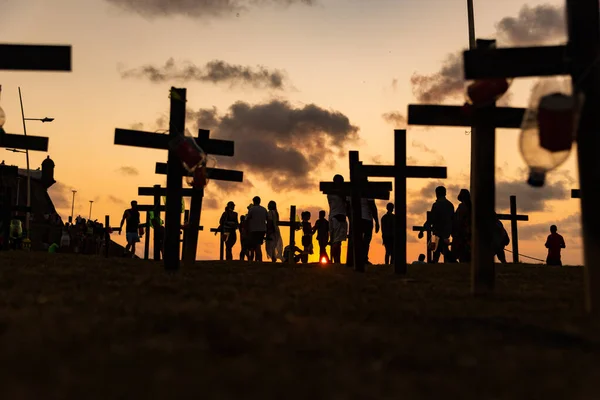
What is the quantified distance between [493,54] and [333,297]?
2531mm

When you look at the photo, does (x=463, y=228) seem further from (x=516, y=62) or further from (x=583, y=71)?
(x=583, y=71)

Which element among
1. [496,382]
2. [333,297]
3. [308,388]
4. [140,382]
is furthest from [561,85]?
[140,382]

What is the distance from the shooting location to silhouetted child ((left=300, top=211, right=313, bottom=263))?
816 inches

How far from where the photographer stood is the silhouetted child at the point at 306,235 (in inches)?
816

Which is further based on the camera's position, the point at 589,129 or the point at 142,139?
the point at 142,139

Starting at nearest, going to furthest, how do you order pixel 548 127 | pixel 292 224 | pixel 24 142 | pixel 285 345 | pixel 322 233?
1. pixel 285 345
2. pixel 548 127
3. pixel 24 142
4. pixel 322 233
5. pixel 292 224

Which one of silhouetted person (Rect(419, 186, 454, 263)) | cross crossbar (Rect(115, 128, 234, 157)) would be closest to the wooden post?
cross crossbar (Rect(115, 128, 234, 157))

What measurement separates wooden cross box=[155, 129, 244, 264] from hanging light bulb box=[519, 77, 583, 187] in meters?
6.45

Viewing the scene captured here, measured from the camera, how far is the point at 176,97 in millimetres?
9938

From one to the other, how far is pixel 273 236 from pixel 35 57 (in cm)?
1336

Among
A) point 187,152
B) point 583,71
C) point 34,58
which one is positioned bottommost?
point 187,152

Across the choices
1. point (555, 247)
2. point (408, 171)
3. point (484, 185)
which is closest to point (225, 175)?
point (408, 171)

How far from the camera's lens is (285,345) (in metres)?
3.54

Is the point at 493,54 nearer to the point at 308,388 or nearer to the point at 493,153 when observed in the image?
the point at 493,153
